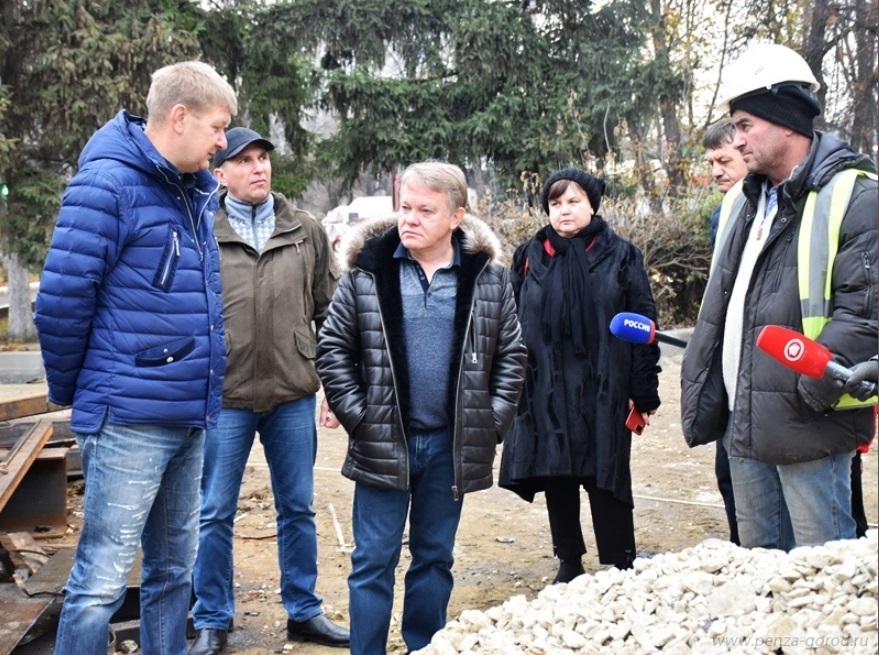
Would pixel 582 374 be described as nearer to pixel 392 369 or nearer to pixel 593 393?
pixel 593 393

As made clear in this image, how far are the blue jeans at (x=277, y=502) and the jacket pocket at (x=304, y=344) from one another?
0.20 metres

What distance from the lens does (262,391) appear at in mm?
4527

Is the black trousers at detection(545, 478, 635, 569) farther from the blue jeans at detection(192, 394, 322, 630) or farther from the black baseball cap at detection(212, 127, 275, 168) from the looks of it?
the black baseball cap at detection(212, 127, 275, 168)

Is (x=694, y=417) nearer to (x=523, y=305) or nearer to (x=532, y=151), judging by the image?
(x=523, y=305)

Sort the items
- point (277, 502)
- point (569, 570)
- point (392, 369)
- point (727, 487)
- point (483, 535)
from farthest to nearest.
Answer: point (483, 535), point (569, 570), point (727, 487), point (277, 502), point (392, 369)

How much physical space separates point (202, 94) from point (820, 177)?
80.4 inches

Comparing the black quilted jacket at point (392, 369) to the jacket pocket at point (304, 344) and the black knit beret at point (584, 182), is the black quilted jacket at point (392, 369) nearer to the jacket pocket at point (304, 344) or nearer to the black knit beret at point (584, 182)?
the jacket pocket at point (304, 344)

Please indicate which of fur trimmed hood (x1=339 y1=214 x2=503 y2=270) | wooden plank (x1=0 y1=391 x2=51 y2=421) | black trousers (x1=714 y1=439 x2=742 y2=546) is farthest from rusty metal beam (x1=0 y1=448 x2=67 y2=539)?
black trousers (x1=714 y1=439 x2=742 y2=546)

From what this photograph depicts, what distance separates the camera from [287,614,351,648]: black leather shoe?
4664mm

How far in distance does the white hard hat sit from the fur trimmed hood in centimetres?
102

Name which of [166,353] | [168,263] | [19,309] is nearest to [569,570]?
[166,353]

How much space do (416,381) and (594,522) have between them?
1832mm

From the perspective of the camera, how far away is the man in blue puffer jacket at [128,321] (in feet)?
11.1
